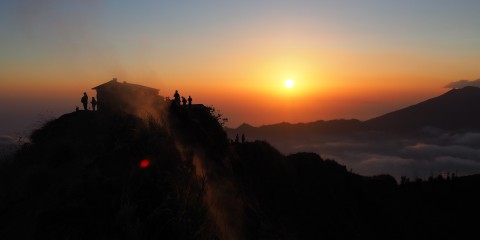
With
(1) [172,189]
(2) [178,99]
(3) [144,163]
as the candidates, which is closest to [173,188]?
(1) [172,189]

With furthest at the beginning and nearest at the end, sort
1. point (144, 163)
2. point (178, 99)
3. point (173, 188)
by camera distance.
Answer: point (178, 99) → point (144, 163) → point (173, 188)

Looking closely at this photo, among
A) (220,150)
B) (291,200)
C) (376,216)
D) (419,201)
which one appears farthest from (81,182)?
(419,201)

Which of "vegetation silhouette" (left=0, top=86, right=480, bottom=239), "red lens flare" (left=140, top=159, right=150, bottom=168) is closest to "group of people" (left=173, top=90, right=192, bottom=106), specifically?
"vegetation silhouette" (left=0, top=86, right=480, bottom=239)

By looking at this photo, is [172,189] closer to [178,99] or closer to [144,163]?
[144,163]

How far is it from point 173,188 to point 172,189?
0.07 m

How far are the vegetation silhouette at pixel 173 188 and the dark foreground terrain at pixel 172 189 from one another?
1.9 inches

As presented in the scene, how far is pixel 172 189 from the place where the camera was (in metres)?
12.1

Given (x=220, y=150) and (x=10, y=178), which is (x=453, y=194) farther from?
(x=10, y=178)

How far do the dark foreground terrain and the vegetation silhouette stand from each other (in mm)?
48

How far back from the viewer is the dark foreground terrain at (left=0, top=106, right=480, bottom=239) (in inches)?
447

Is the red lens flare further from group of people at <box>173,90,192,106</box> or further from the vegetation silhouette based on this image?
group of people at <box>173,90,192,106</box>

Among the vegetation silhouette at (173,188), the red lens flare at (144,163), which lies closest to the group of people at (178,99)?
the vegetation silhouette at (173,188)

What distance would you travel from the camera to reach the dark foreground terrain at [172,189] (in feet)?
37.3

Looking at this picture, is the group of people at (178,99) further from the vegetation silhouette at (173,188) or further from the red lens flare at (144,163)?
the red lens flare at (144,163)
